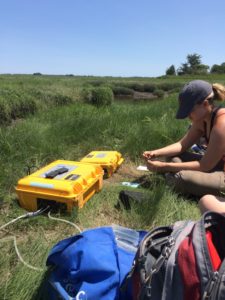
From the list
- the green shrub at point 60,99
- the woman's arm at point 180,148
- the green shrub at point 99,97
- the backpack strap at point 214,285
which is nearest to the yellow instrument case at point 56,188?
the woman's arm at point 180,148

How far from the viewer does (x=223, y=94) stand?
10.5 ft

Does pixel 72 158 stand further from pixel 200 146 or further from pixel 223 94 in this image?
pixel 223 94

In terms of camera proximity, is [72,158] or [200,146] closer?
[200,146]

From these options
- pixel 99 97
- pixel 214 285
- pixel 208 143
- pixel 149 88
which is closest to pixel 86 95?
pixel 99 97

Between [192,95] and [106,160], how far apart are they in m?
1.38

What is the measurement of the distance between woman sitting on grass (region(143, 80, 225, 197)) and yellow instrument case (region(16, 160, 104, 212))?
763 mm

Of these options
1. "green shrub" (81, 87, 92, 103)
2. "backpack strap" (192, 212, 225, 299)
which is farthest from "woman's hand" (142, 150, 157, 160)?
"green shrub" (81, 87, 92, 103)

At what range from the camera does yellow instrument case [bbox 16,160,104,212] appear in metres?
2.97

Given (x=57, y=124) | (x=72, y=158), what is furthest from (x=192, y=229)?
(x=57, y=124)

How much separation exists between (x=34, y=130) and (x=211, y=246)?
381cm

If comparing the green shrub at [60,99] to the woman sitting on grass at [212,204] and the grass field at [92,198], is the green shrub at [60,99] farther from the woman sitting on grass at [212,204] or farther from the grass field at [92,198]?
the woman sitting on grass at [212,204]

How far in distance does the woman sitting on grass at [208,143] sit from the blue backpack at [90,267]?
4.66ft

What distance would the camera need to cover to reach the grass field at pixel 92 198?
2.35 metres

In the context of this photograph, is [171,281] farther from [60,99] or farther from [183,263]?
[60,99]
